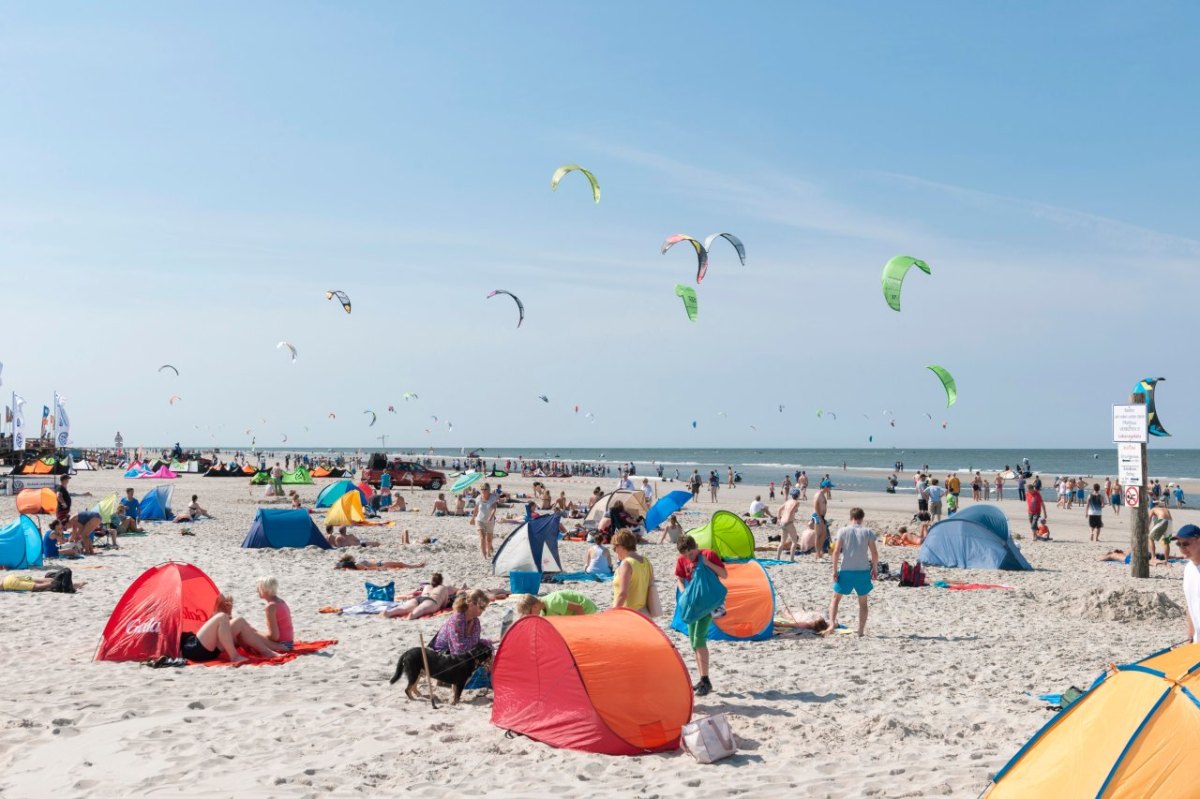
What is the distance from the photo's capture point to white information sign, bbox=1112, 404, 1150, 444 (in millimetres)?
13672

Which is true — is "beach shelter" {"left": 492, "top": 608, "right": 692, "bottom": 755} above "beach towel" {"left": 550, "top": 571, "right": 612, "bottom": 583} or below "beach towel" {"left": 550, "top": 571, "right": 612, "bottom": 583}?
above

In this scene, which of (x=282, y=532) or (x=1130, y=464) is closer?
(x=1130, y=464)

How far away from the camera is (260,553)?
1655cm

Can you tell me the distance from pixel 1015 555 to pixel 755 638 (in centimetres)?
815

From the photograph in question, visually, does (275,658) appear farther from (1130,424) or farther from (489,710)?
(1130,424)

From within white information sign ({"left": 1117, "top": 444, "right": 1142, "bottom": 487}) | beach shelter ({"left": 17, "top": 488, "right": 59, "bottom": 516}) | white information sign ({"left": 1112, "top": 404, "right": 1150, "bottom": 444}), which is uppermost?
white information sign ({"left": 1112, "top": 404, "right": 1150, "bottom": 444})

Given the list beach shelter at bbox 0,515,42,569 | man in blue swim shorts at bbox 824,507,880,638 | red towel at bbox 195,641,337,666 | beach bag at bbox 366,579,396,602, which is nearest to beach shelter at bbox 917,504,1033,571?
man in blue swim shorts at bbox 824,507,880,638

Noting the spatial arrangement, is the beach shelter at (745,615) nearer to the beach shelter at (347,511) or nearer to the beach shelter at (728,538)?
the beach shelter at (728,538)

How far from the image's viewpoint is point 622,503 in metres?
20.9

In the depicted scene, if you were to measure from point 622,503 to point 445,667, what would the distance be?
13.9 metres

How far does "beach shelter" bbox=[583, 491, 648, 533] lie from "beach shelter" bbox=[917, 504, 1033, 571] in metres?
6.50

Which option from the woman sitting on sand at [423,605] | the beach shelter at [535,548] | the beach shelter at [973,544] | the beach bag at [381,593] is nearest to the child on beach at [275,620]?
the woman sitting on sand at [423,605]

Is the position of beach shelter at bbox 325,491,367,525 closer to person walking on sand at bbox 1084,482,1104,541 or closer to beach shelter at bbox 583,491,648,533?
beach shelter at bbox 583,491,648,533

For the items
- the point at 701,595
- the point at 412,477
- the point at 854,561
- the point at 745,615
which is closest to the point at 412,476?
the point at 412,477
